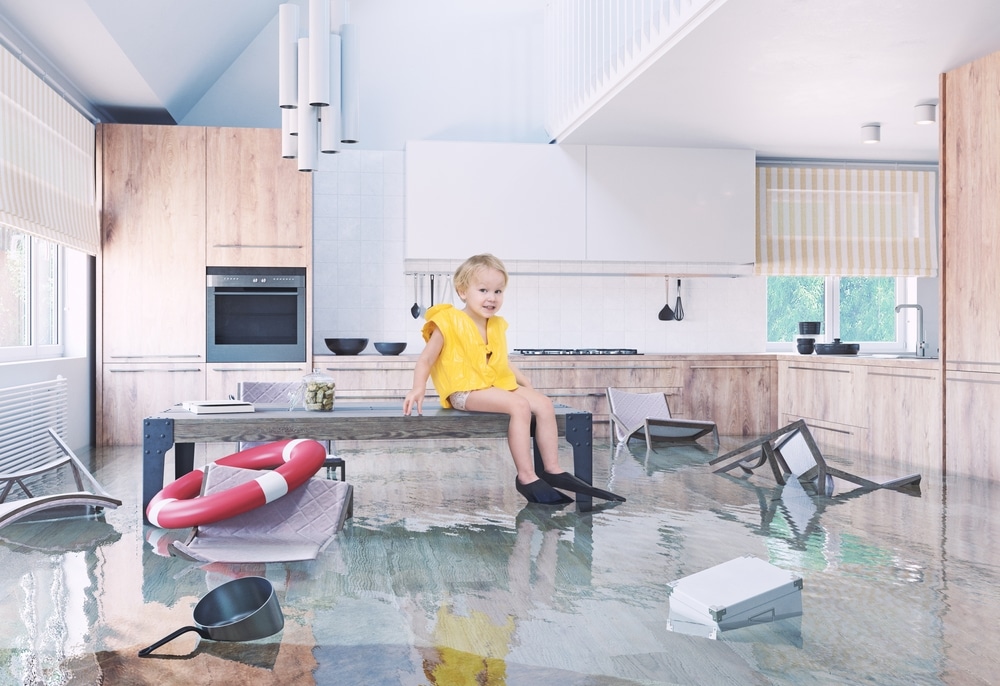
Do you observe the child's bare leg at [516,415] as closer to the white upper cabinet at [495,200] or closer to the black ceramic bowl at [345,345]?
the black ceramic bowl at [345,345]

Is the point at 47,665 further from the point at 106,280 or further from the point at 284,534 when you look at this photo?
the point at 106,280

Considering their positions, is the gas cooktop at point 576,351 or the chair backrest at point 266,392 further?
the gas cooktop at point 576,351

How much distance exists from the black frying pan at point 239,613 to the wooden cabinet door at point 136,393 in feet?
13.5

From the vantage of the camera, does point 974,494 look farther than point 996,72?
No

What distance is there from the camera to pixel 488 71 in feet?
24.1

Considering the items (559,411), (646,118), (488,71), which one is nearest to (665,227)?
(646,118)

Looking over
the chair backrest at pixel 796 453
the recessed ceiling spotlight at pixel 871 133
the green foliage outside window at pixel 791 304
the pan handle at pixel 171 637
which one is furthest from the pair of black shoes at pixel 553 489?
the green foliage outside window at pixel 791 304

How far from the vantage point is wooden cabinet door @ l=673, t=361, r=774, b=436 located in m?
6.90

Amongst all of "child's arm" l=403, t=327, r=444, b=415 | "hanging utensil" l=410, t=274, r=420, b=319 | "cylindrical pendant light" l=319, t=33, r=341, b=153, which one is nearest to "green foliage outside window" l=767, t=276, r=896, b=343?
"hanging utensil" l=410, t=274, r=420, b=319

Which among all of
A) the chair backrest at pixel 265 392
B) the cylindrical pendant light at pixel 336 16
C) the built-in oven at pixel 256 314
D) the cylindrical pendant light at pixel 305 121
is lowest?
the chair backrest at pixel 265 392

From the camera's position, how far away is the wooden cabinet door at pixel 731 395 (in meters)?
6.90

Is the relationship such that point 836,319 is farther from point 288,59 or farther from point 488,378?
point 288,59

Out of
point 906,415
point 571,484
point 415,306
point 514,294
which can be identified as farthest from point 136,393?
point 906,415

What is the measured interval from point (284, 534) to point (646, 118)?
13.0 feet
